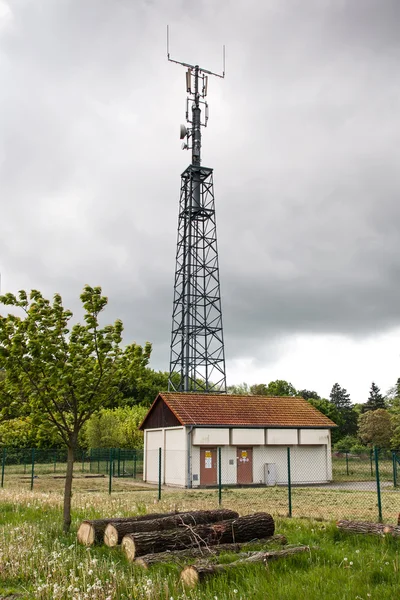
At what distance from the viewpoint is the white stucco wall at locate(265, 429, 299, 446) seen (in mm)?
36156

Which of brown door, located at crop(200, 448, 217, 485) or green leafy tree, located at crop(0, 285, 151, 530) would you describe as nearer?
green leafy tree, located at crop(0, 285, 151, 530)

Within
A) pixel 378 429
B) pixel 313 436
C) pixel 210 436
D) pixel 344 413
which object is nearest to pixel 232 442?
Answer: pixel 210 436

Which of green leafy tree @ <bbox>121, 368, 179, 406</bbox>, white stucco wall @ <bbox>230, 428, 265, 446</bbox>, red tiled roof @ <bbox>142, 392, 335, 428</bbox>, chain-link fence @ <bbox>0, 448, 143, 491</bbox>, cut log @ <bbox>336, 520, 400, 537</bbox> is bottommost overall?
chain-link fence @ <bbox>0, 448, 143, 491</bbox>

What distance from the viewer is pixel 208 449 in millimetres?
34406

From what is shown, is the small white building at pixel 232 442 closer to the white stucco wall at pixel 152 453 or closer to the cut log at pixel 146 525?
the white stucco wall at pixel 152 453

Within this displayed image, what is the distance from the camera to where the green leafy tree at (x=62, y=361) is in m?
12.2

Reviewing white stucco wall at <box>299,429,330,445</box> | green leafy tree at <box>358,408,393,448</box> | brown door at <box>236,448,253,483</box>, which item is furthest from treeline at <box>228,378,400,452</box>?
brown door at <box>236,448,253,483</box>

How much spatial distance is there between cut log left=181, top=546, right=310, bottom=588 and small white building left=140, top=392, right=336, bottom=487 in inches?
973

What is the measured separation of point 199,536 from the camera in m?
10.0

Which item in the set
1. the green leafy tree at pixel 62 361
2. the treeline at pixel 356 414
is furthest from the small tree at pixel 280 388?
the green leafy tree at pixel 62 361

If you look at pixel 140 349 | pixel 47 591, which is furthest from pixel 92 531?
pixel 140 349

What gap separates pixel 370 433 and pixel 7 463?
35013 mm

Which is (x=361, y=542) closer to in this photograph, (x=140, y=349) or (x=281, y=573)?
(x=281, y=573)

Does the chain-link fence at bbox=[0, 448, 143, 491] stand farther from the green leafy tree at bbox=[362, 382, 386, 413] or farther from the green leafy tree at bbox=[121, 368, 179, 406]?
the green leafy tree at bbox=[362, 382, 386, 413]
